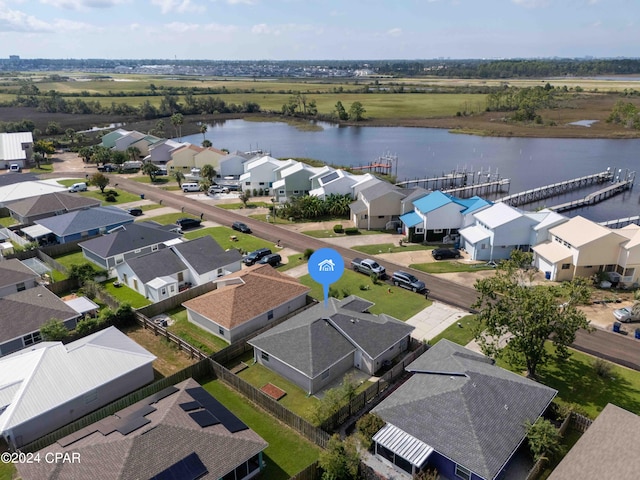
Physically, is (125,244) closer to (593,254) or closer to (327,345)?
(327,345)

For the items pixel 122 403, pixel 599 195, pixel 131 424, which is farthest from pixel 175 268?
pixel 599 195

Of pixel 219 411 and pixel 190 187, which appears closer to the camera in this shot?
pixel 219 411

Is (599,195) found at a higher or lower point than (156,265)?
lower

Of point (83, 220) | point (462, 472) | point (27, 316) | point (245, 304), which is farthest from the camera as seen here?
point (83, 220)

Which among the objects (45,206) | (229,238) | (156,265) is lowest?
(229,238)

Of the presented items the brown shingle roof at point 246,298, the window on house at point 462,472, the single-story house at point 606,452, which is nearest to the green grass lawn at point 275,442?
the brown shingle roof at point 246,298

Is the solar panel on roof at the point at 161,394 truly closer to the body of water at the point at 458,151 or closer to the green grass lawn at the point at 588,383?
the green grass lawn at the point at 588,383

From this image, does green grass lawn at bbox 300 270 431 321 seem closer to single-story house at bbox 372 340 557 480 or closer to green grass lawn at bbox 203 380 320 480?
single-story house at bbox 372 340 557 480
